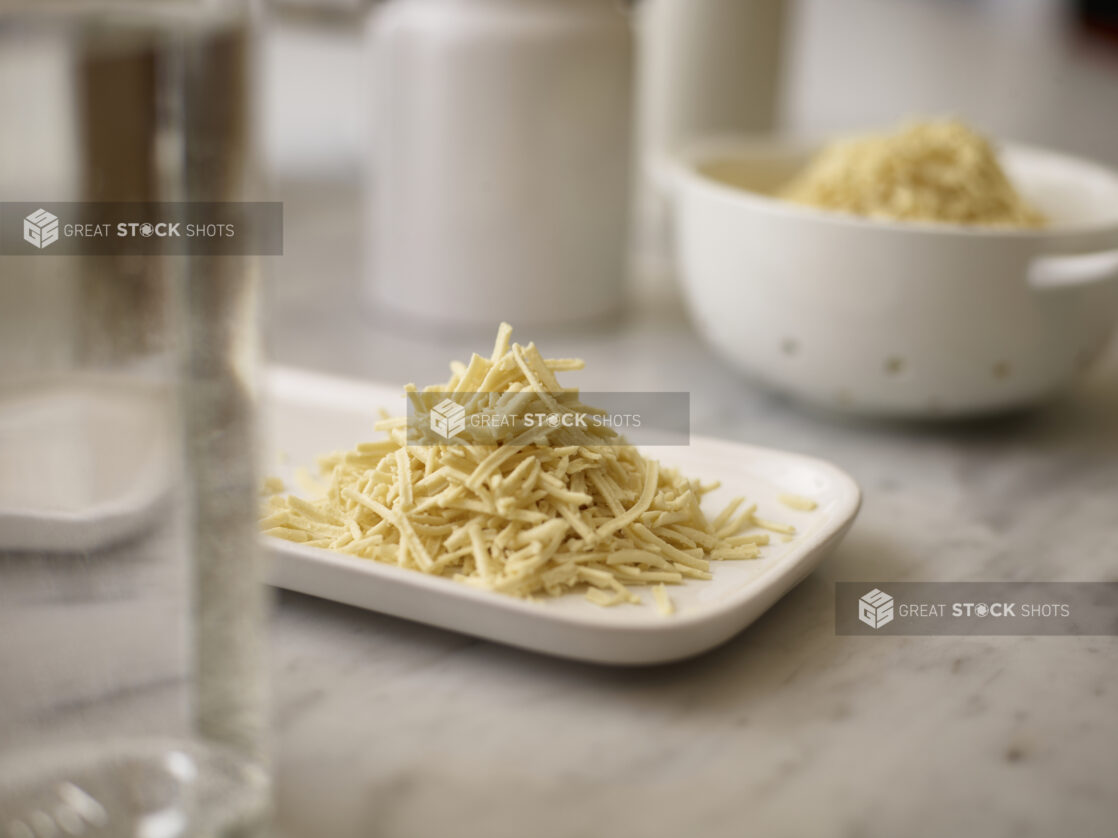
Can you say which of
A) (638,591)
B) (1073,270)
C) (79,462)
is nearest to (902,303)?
(1073,270)

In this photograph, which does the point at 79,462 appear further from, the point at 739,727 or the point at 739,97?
the point at 739,97

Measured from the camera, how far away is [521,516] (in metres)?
0.59

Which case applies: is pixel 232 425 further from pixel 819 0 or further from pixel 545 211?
pixel 819 0

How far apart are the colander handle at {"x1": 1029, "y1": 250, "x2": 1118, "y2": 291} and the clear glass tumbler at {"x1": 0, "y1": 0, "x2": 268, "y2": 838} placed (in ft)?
2.19

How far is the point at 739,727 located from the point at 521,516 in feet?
0.50

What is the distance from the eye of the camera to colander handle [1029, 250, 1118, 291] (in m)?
0.86

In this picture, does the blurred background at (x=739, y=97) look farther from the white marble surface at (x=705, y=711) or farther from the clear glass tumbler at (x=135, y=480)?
the white marble surface at (x=705, y=711)

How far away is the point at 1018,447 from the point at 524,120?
55 centimetres

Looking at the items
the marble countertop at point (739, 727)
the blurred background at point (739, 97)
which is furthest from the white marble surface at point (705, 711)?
the blurred background at point (739, 97)

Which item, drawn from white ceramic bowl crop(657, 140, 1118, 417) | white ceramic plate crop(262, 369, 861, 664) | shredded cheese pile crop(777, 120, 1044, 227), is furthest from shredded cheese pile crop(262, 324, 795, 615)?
shredded cheese pile crop(777, 120, 1044, 227)

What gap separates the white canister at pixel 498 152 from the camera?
1093 millimetres

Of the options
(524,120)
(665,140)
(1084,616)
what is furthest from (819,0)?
(1084,616)

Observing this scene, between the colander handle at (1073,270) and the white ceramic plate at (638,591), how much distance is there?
0.91ft

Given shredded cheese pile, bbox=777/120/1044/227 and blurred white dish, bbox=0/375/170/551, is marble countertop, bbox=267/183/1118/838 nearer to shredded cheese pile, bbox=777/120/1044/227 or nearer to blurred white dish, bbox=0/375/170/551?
blurred white dish, bbox=0/375/170/551
